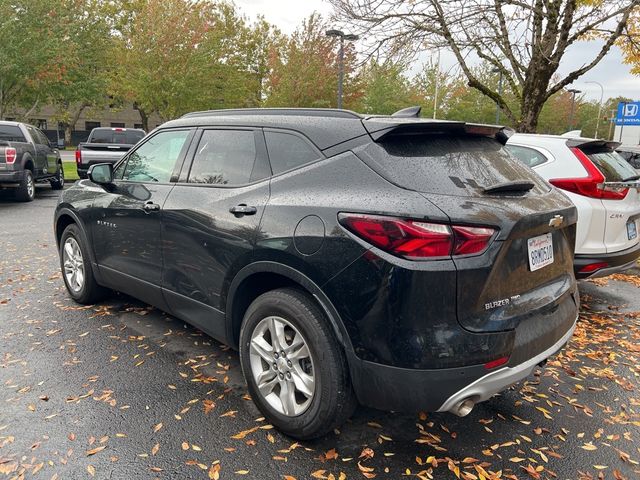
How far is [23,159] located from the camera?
1149cm

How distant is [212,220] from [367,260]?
127 cm

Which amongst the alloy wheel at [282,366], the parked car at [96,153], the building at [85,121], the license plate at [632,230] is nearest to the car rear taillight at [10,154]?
the parked car at [96,153]

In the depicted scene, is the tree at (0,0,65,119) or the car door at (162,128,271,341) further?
the tree at (0,0,65,119)

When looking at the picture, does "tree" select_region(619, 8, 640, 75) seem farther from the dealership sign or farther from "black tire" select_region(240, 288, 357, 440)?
the dealership sign

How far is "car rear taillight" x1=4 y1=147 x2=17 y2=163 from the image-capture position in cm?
1099

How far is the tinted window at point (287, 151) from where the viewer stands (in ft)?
9.14

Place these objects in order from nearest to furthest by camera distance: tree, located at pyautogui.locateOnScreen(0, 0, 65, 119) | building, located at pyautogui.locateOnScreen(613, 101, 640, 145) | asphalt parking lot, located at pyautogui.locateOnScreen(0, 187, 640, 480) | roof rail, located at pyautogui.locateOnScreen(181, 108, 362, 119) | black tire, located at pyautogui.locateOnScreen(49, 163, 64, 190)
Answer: asphalt parking lot, located at pyautogui.locateOnScreen(0, 187, 640, 480)
roof rail, located at pyautogui.locateOnScreen(181, 108, 362, 119)
black tire, located at pyautogui.locateOnScreen(49, 163, 64, 190)
tree, located at pyautogui.locateOnScreen(0, 0, 65, 119)
building, located at pyautogui.locateOnScreen(613, 101, 640, 145)

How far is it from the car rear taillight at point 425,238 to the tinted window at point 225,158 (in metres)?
1.10

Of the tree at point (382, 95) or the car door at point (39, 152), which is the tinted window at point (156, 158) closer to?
the car door at point (39, 152)

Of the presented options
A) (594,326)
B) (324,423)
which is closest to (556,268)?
(324,423)

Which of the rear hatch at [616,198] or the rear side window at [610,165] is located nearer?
the rear hatch at [616,198]

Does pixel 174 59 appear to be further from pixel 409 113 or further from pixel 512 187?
pixel 512 187

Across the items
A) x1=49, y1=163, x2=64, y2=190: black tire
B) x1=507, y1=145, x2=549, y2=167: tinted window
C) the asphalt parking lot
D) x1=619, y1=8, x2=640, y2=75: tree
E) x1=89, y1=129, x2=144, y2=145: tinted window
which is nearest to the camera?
the asphalt parking lot

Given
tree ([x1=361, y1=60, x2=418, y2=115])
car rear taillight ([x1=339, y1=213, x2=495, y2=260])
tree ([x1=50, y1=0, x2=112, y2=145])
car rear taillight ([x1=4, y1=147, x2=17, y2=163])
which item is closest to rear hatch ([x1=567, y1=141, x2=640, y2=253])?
car rear taillight ([x1=339, y1=213, x2=495, y2=260])
